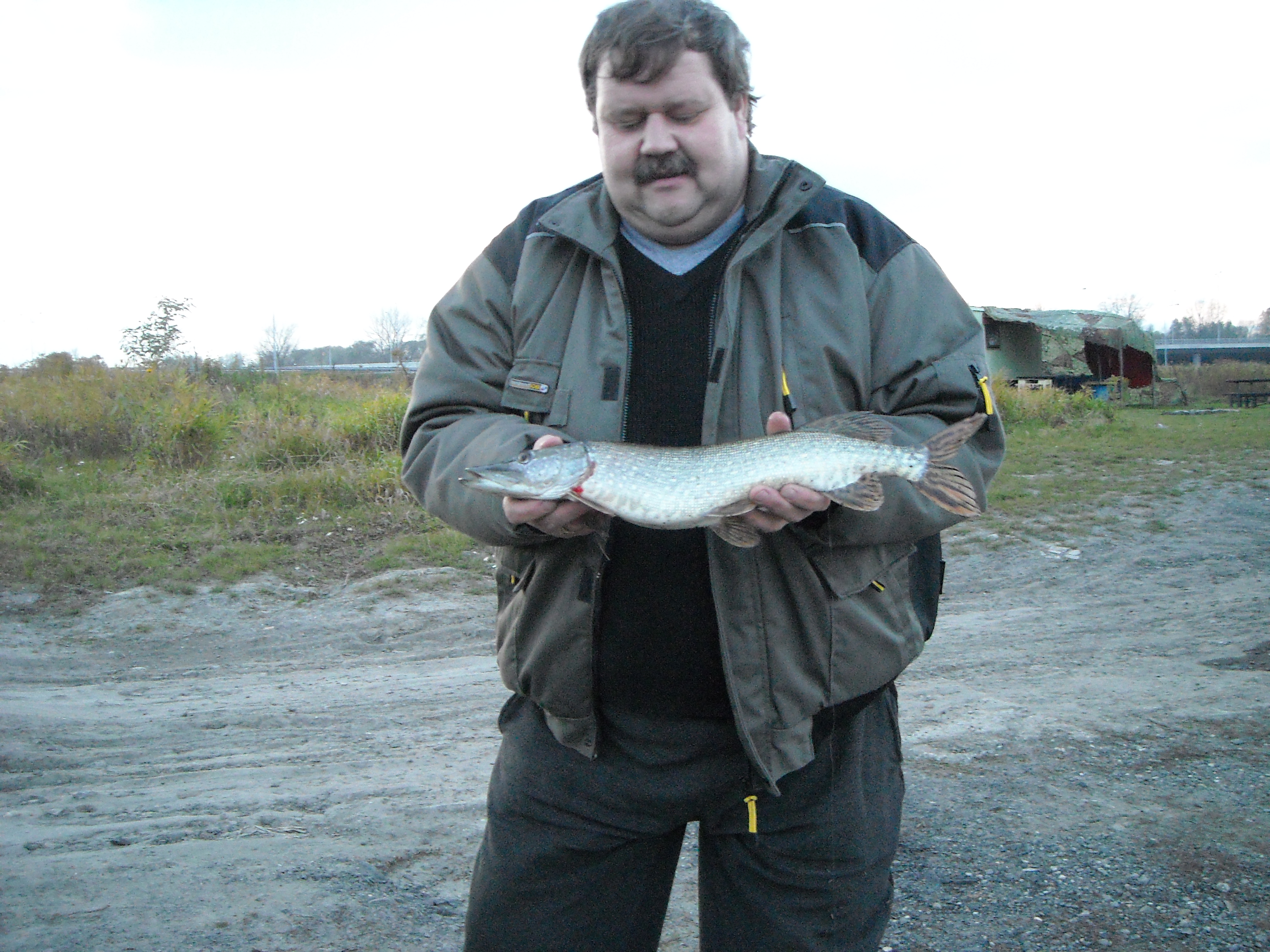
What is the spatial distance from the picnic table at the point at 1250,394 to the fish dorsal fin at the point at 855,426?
30796mm

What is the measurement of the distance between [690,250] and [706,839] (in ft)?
5.01

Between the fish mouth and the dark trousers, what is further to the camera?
the dark trousers

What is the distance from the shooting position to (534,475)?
2.10m

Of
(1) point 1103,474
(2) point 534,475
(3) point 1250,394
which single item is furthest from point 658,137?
(3) point 1250,394

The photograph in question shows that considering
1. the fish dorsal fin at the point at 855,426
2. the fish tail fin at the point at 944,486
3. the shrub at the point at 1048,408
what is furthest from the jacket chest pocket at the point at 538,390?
the shrub at the point at 1048,408

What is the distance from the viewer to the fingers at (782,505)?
2127 mm

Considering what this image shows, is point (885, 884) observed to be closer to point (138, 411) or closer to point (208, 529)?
point (208, 529)

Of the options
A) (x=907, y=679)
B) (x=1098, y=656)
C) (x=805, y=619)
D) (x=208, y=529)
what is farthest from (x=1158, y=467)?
(x=805, y=619)

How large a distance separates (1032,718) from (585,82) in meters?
4.52

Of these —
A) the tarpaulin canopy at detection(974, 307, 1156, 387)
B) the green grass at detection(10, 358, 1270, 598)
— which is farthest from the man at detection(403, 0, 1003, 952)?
the tarpaulin canopy at detection(974, 307, 1156, 387)

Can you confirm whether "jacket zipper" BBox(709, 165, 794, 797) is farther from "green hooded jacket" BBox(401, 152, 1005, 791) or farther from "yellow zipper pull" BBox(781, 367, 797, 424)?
"yellow zipper pull" BBox(781, 367, 797, 424)

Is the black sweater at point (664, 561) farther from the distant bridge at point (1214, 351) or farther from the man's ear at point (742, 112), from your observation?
the distant bridge at point (1214, 351)

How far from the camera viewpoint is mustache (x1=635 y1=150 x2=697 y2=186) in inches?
87.7

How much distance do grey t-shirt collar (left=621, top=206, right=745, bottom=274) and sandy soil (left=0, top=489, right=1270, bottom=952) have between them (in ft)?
8.15
